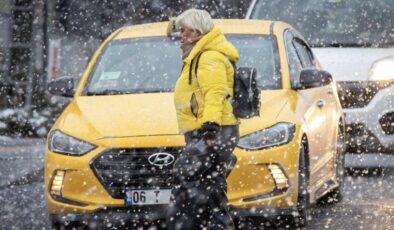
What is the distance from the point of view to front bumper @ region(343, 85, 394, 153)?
14.7 m

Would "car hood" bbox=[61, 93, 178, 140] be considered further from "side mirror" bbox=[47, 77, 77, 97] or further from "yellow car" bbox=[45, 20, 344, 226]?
"side mirror" bbox=[47, 77, 77, 97]

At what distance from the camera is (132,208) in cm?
1014

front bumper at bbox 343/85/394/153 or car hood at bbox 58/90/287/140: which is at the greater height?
car hood at bbox 58/90/287/140

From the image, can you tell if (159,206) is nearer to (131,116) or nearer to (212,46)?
(131,116)

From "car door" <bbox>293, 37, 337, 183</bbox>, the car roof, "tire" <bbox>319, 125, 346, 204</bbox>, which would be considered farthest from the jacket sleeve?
"tire" <bbox>319, 125, 346, 204</bbox>

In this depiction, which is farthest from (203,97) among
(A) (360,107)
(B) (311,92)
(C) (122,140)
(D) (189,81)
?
(A) (360,107)

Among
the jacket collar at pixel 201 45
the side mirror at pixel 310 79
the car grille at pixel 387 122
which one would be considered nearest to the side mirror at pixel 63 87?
the side mirror at pixel 310 79

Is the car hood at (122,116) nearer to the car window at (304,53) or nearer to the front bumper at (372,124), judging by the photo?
the car window at (304,53)

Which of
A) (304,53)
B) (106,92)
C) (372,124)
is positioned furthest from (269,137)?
(372,124)

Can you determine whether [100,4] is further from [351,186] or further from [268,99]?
[268,99]

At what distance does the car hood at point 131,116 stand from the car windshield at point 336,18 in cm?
508

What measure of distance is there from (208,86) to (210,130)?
0.27 metres

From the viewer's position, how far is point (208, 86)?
29.1 feet

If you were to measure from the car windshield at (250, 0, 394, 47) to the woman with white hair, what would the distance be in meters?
6.79
